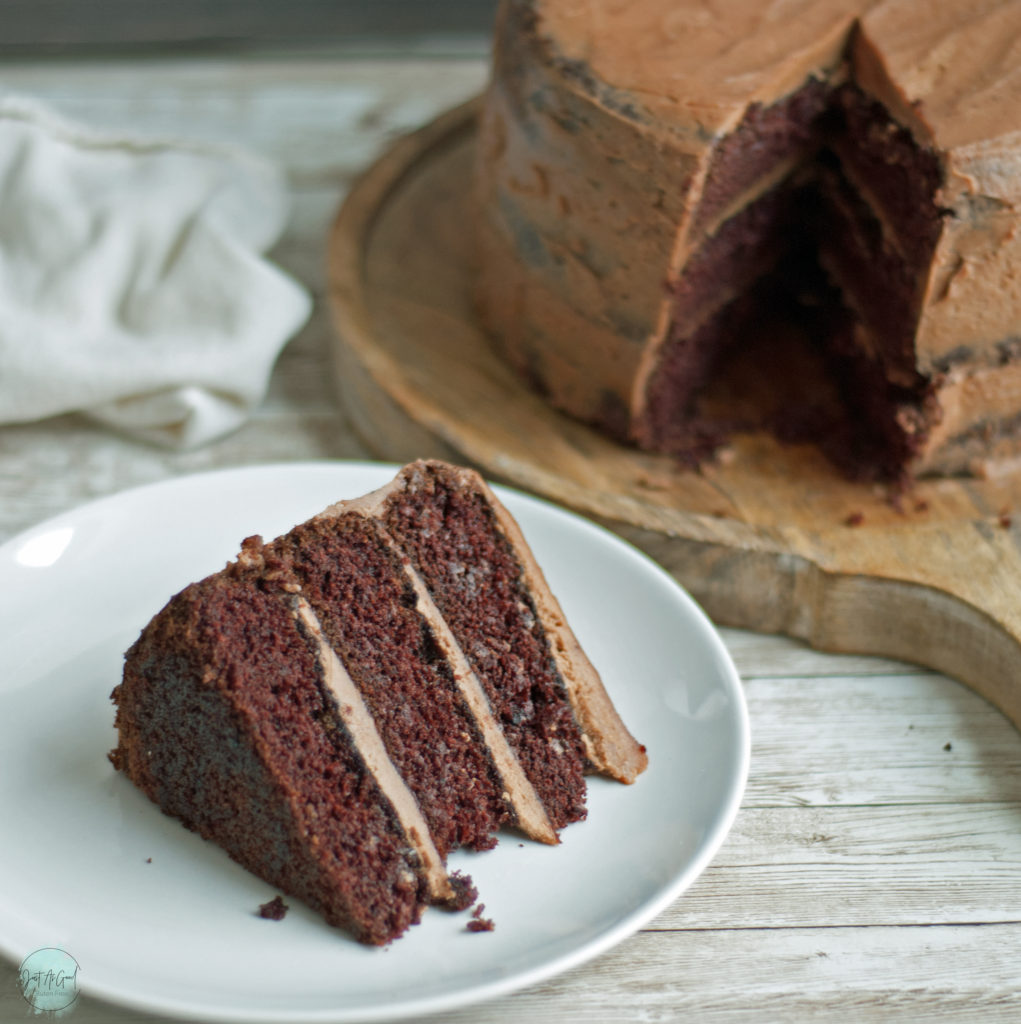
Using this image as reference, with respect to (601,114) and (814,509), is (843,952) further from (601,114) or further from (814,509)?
(601,114)

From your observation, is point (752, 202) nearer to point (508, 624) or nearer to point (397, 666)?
point (508, 624)

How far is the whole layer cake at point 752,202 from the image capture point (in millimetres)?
2881

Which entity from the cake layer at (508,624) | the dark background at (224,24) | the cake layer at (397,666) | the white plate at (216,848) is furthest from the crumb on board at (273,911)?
the dark background at (224,24)

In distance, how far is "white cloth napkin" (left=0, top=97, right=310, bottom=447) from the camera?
11.0ft

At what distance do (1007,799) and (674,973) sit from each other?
0.89 m

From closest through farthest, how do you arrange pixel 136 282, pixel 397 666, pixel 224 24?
pixel 397 666 → pixel 136 282 → pixel 224 24

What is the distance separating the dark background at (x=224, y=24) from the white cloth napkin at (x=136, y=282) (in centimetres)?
162

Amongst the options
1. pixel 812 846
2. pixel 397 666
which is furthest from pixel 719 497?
pixel 397 666

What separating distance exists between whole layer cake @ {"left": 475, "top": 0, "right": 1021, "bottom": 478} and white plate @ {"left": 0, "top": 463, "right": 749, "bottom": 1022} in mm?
727

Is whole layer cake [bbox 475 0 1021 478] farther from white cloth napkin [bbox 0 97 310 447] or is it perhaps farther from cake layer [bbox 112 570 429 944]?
cake layer [bbox 112 570 429 944]

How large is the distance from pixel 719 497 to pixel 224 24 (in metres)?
3.72

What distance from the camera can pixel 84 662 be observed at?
248 centimetres

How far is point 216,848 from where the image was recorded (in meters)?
2.18
